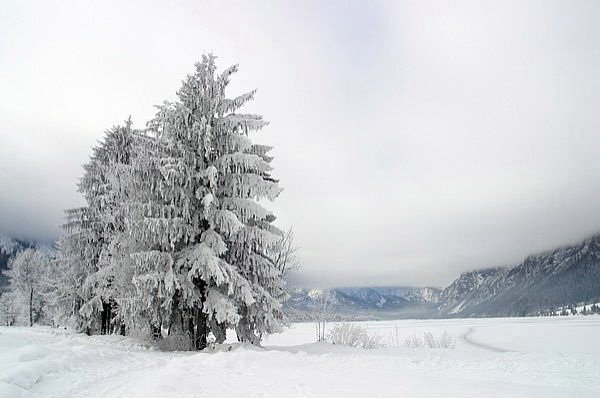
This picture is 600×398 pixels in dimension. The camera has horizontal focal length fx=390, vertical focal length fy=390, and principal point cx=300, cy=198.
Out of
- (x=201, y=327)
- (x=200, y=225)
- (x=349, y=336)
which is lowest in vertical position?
(x=349, y=336)

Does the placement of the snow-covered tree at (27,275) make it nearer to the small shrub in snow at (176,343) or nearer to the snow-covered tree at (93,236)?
the snow-covered tree at (93,236)

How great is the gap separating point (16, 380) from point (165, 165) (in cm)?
887

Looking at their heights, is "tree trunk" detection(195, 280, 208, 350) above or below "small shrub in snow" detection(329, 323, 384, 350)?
above

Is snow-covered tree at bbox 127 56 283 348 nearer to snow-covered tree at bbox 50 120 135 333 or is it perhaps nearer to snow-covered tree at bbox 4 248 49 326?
snow-covered tree at bbox 50 120 135 333

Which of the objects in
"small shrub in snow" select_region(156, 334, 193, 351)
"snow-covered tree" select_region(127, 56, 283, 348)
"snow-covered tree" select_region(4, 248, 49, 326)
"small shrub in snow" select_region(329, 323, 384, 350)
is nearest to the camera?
"snow-covered tree" select_region(127, 56, 283, 348)

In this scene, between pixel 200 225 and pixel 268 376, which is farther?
pixel 200 225

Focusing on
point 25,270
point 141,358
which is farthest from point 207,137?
point 25,270

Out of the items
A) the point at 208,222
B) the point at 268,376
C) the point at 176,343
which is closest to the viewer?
the point at 268,376

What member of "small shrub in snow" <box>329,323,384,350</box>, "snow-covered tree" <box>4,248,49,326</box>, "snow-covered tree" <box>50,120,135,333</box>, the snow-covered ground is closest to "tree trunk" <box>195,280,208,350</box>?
the snow-covered ground

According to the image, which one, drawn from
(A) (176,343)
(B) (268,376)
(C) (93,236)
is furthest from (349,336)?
(C) (93,236)

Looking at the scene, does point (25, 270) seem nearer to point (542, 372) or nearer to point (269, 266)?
point (269, 266)

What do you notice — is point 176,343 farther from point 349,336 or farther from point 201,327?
point 349,336

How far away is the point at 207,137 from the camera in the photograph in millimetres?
15695

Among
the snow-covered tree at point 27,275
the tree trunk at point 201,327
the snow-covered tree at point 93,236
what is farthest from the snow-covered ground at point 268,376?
the snow-covered tree at point 27,275
